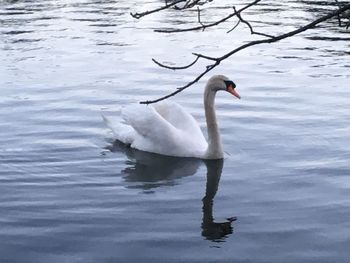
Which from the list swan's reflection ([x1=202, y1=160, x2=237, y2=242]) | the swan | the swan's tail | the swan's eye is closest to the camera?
swan's reflection ([x1=202, y1=160, x2=237, y2=242])

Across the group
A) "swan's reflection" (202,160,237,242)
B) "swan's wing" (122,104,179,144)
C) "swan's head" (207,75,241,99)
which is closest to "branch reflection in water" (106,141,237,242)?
"swan's reflection" (202,160,237,242)

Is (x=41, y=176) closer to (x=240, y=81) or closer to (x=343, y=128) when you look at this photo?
(x=343, y=128)

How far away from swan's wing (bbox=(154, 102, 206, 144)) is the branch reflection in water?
64 cm

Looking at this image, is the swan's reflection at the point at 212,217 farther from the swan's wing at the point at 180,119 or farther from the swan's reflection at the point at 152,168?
the swan's wing at the point at 180,119

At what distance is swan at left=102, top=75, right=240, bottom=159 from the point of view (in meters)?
13.6

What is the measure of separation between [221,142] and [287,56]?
11329 millimetres

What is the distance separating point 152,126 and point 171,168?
3.43 feet

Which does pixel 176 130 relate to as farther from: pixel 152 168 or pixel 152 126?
pixel 152 168

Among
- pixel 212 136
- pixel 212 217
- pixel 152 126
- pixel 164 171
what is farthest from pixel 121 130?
pixel 212 217

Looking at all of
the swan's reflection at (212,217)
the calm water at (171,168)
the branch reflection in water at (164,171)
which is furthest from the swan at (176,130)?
the swan's reflection at (212,217)

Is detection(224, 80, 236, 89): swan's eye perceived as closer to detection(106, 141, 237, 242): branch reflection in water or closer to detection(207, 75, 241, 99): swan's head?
detection(207, 75, 241, 99): swan's head

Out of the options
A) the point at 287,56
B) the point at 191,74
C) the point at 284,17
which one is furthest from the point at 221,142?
the point at 284,17

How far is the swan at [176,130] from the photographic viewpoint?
1359 centimetres

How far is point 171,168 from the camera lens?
42.8 ft
